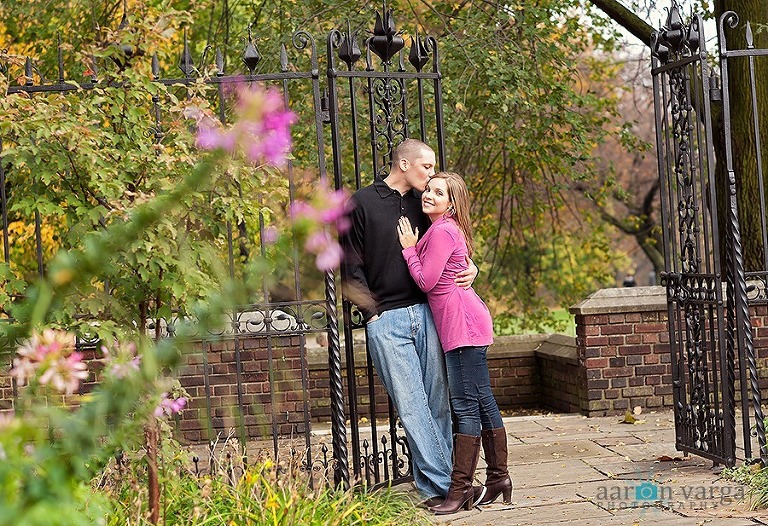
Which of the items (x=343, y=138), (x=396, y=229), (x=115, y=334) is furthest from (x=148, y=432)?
(x=343, y=138)

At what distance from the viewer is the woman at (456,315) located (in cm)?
549

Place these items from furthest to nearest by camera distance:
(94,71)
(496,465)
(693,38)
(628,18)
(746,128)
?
1. (628,18)
2. (746,128)
3. (693,38)
4. (496,465)
5. (94,71)

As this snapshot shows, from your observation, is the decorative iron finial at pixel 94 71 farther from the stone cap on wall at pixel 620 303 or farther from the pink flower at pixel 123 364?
the stone cap on wall at pixel 620 303

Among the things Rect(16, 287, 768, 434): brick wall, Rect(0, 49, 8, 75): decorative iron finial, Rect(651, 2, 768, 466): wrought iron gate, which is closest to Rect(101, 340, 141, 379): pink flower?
Rect(0, 49, 8, 75): decorative iron finial

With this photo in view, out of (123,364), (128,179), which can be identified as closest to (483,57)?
(128,179)

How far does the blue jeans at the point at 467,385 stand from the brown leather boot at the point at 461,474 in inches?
2.0

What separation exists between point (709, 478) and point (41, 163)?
3.95 m

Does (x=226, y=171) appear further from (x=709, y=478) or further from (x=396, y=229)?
(x=709, y=478)

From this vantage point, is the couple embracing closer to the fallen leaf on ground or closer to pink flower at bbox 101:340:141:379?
the fallen leaf on ground

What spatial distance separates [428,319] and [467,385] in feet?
1.29

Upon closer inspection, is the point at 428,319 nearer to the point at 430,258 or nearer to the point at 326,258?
→ the point at 430,258

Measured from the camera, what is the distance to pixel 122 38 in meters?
5.16

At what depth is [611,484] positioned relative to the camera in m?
6.14

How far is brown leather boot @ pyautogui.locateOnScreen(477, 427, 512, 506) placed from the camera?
5.67m
